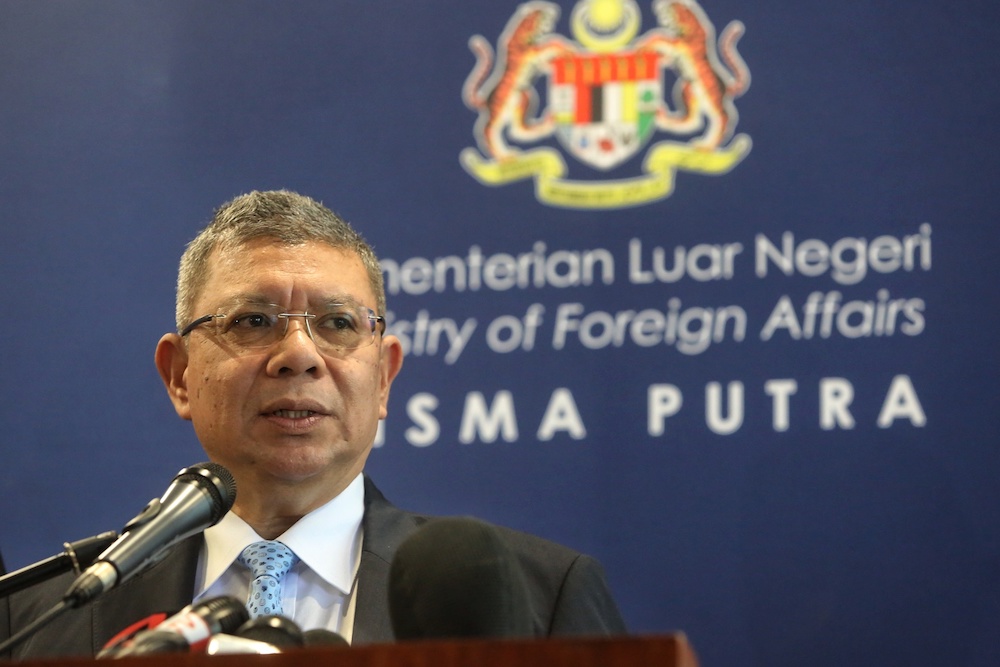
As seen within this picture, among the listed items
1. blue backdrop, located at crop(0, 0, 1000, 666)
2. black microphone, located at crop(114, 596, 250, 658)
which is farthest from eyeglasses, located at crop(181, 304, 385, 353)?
black microphone, located at crop(114, 596, 250, 658)

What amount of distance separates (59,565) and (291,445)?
80 centimetres

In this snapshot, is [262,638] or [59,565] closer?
[262,638]

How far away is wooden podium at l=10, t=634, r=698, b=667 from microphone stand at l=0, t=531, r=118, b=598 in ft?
1.67

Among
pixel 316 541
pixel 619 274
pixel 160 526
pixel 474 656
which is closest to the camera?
pixel 474 656

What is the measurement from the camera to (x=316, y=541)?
2.32m

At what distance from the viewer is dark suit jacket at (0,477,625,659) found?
85.8 inches

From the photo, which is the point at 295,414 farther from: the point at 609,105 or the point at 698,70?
the point at 698,70

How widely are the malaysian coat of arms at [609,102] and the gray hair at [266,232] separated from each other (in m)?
0.91

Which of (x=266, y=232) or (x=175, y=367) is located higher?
(x=266, y=232)

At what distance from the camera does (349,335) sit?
2.39 meters

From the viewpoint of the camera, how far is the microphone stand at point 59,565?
1509 millimetres

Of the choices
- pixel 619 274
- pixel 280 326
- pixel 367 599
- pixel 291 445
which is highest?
pixel 619 274

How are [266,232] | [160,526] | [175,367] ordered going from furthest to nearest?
[175,367]
[266,232]
[160,526]

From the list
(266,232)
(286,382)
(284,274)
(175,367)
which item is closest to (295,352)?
(286,382)
